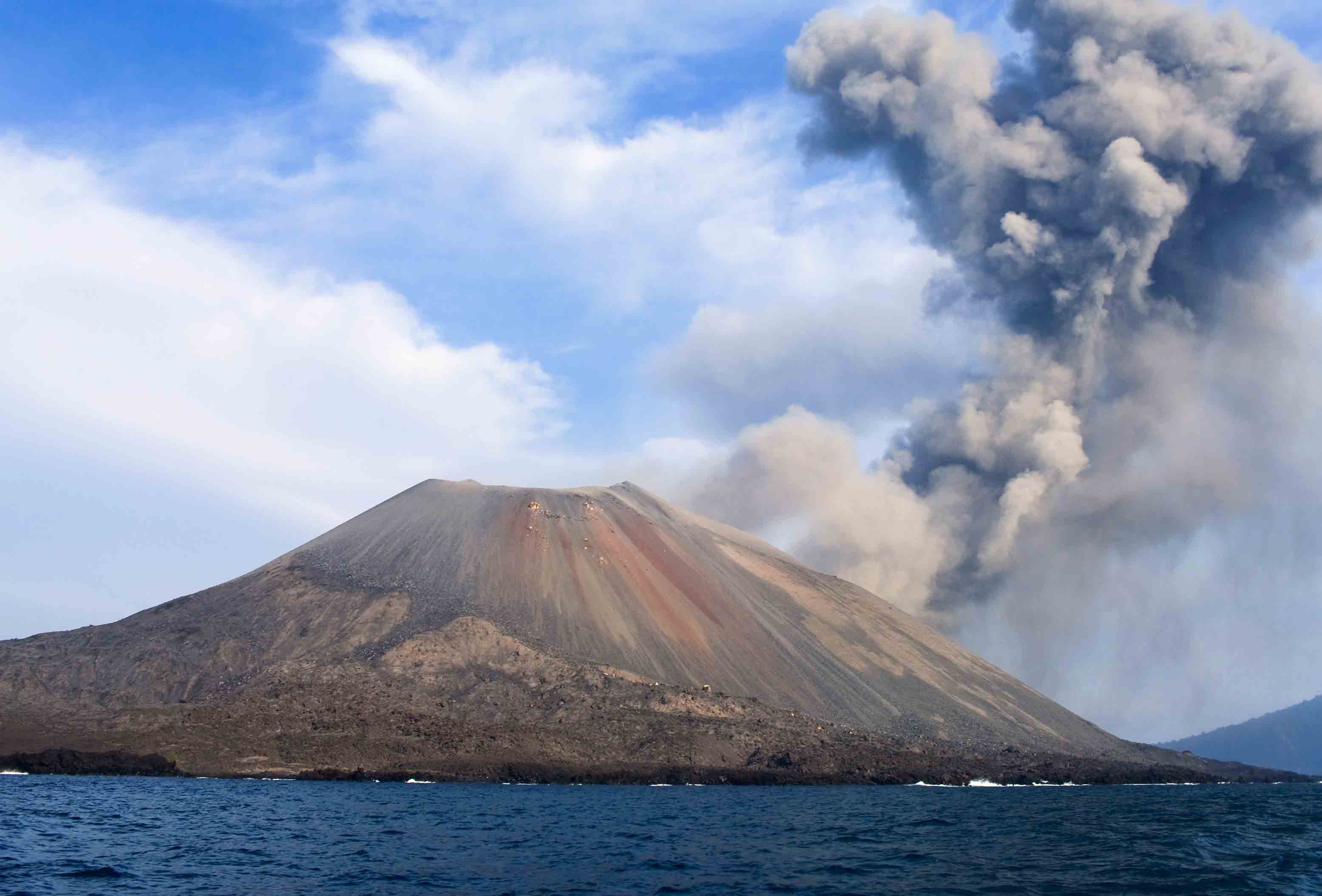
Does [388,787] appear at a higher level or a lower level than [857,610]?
lower

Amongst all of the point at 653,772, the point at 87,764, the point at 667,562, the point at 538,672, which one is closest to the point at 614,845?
the point at 653,772

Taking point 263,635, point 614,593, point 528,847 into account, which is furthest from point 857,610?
point 528,847

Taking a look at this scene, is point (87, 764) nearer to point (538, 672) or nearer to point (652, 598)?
point (538, 672)

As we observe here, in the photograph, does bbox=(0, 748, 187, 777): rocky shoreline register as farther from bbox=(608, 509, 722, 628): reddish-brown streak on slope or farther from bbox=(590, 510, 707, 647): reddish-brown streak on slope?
bbox=(608, 509, 722, 628): reddish-brown streak on slope

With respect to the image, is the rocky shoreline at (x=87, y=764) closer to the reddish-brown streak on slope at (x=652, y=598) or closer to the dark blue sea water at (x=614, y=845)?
the dark blue sea water at (x=614, y=845)

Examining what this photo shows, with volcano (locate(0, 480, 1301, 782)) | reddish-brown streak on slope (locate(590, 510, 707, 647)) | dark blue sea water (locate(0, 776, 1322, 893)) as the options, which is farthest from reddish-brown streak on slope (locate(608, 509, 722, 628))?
dark blue sea water (locate(0, 776, 1322, 893))

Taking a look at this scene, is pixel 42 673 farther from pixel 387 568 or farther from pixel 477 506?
pixel 477 506
